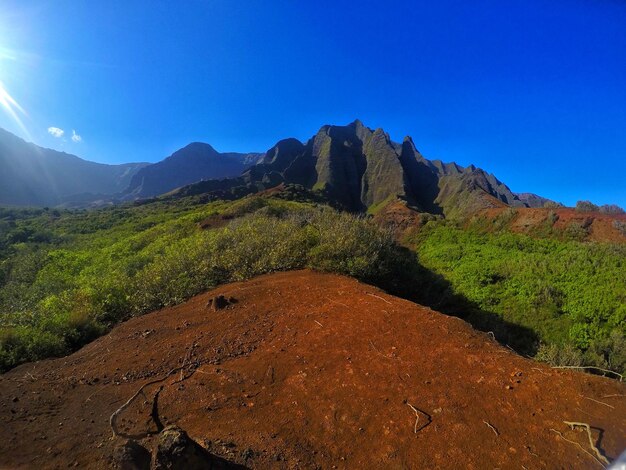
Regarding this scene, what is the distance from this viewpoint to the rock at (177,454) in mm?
2273

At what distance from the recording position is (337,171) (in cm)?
8631

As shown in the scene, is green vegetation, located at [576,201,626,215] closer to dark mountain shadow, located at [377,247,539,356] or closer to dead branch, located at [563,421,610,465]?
dark mountain shadow, located at [377,247,539,356]

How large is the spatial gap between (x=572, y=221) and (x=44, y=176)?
550ft

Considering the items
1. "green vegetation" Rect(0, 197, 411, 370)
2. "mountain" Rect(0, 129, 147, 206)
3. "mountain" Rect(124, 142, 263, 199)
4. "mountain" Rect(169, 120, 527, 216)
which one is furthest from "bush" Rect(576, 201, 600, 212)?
"mountain" Rect(124, 142, 263, 199)

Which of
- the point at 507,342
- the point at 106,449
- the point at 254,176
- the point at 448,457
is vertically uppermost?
the point at 254,176

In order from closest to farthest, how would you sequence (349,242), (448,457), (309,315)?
(448,457)
(309,315)
(349,242)

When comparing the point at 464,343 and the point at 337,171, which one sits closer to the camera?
the point at 464,343

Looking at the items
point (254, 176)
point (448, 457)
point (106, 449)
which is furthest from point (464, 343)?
point (254, 176)

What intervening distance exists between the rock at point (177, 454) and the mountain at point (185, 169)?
522 feet

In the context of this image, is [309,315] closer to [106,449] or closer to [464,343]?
[464,343]

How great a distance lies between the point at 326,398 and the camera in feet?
12.4

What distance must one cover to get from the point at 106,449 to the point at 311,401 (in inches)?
73.1

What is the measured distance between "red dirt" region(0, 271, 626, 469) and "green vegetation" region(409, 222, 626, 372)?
7.50 ft

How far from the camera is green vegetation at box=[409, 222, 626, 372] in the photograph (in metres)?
8.09
